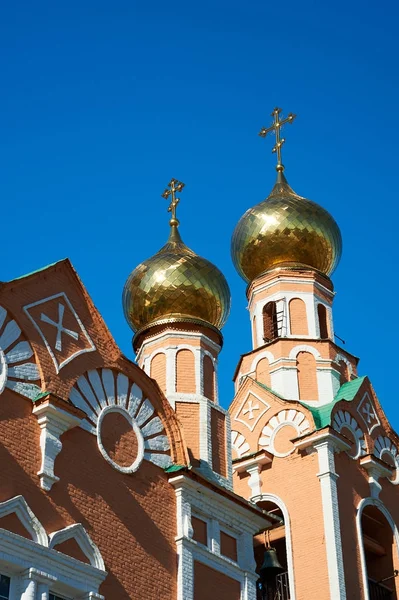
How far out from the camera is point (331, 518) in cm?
1402

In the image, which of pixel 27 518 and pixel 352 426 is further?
pixel 352 426

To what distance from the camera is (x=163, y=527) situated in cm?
1127

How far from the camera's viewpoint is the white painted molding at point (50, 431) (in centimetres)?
1008

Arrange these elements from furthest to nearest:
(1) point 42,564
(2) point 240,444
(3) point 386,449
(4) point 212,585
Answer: (3) point 386,449, (2) point 240,444, (4) point 212,585, (1) point 42,564

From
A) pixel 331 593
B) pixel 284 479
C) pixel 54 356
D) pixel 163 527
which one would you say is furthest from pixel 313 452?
pixel 54 356

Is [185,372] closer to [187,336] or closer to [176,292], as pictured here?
[187,336]

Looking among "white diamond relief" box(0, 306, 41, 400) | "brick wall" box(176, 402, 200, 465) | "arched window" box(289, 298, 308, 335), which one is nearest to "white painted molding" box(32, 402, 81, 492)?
"white diamond relief" box(0, 306, 41, 400)

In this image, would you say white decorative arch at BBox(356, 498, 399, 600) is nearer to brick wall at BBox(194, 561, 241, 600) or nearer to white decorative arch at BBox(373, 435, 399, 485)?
white decorative arch at BBox(373, 435, 399, 485)

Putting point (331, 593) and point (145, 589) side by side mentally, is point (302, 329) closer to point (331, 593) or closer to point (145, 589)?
point (331, 593)

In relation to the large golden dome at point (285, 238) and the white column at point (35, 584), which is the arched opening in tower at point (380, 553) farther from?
the white column at point (35, 584)

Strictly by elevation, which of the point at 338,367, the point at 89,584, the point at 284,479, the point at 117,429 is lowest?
the point at 89,584

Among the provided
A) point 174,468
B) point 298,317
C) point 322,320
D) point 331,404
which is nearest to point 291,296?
point 298,317

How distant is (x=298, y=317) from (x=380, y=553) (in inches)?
162

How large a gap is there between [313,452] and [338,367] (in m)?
2.47
